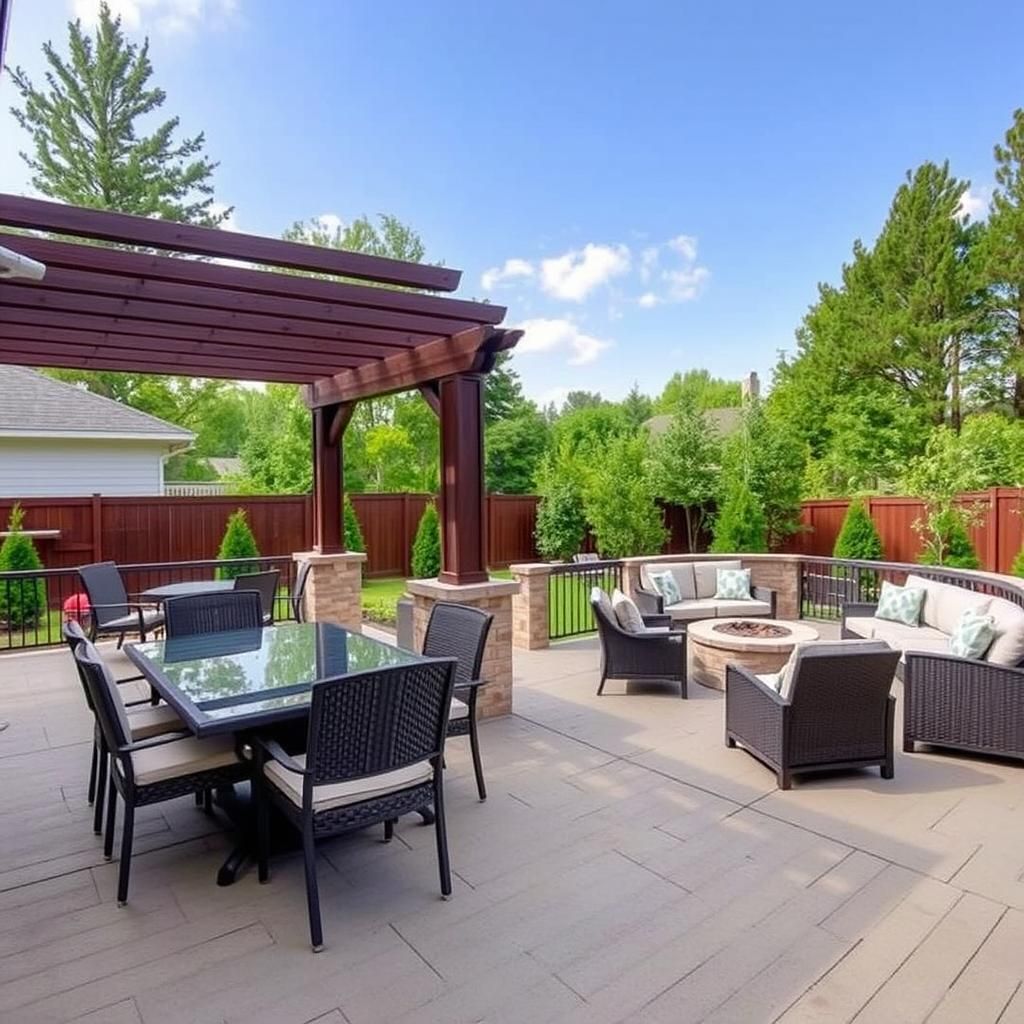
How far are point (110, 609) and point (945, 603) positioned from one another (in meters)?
7.19

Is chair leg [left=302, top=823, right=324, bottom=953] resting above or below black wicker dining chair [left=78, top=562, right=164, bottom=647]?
below

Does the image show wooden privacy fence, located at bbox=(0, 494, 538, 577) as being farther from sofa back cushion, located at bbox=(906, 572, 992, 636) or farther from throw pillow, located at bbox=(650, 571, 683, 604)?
sofa back cushion, located at bbox=(906, 572, 992, 636)

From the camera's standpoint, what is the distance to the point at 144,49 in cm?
1681

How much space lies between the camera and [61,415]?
11.1 meters

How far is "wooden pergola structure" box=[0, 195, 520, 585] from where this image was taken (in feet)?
11.2

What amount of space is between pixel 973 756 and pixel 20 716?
6.17m

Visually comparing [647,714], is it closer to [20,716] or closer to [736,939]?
[736,939]

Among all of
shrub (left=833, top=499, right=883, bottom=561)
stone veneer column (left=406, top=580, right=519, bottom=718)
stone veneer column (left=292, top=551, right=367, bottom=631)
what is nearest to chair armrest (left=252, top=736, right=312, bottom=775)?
stone veneer column (left=406, top=580, right=519, bottom=718)

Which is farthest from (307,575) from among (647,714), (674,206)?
(674,206)

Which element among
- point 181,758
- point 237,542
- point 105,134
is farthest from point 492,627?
point 105,134

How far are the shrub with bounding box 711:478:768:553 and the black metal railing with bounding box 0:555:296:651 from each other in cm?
670

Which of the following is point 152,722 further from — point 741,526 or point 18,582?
point 741,526

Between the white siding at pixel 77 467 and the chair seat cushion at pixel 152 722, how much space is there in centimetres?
869

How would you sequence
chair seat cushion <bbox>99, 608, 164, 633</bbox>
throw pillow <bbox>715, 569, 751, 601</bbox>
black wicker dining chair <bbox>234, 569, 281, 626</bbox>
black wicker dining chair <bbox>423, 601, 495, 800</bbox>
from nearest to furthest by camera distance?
1. black wicker dining chair <bbox>423, 601, 495, 800</bbox>
2. chair seat cushion <bbox>99, 608, 164, 633</bbox>
3. black wicker dining chair <bbox>234, 569, 281, 626</bbox>
4. throw pillow <bbox>715, 569, 751, 601</bbox>
